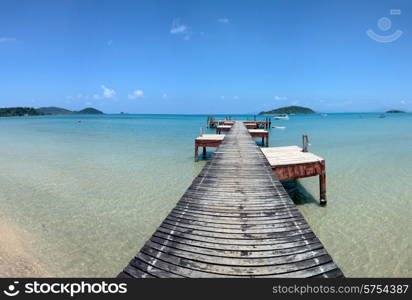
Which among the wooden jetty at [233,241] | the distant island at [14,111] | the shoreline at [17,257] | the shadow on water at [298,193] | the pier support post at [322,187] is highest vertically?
the distant island at [14,111]

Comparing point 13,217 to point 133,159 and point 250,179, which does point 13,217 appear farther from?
point 133,159

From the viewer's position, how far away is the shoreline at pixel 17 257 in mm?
5449

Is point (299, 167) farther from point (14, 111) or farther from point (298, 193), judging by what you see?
point (14, 111)

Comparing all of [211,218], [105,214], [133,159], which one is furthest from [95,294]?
[133,159]

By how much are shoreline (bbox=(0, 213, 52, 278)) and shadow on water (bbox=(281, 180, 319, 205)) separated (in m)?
8.34

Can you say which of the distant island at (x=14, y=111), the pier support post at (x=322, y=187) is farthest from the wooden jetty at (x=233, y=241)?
the distant island at (x=14, y=111)

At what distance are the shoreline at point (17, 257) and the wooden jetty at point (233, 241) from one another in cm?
346

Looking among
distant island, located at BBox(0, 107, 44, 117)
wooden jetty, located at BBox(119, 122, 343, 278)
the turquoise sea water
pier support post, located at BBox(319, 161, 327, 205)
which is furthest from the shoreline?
distant island, located at BBox(0, 107, 44, 117)

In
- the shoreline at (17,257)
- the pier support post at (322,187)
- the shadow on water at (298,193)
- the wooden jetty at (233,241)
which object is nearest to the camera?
the wooden jetty at (233,241)

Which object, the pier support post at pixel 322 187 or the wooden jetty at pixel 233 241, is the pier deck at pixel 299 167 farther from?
the wooden jetty at pixel 233 241

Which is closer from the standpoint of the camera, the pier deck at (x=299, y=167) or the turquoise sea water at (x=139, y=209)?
the turquoise sea water at (x=139, y=209)

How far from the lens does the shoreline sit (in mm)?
5449

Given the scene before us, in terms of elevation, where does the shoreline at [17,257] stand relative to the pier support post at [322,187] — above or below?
below

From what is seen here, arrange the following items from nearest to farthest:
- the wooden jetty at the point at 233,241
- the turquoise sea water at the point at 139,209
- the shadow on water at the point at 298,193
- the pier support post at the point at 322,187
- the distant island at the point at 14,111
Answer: the wooden jetty at the point at 233,241 < the turquoise sea water at the point at 139,209 < the pier support post at the point at 322,187 < the shadow on water at the point at 298,193 < the distant island at the point at 14,111
